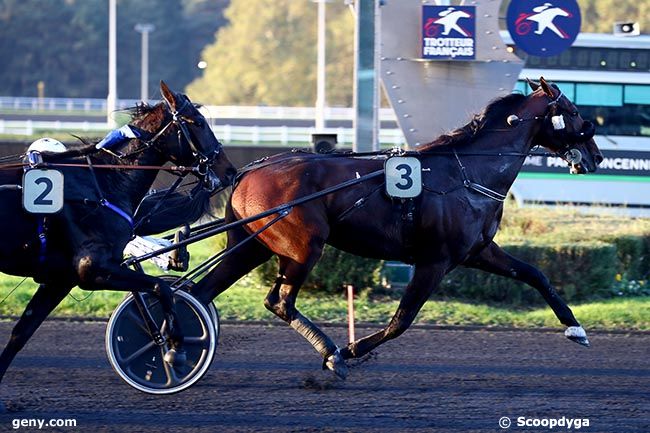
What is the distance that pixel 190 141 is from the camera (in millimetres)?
5703

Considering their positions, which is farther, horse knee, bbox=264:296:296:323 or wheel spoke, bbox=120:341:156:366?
horse knee, bbox=264:296:296:323

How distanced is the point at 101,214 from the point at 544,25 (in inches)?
227

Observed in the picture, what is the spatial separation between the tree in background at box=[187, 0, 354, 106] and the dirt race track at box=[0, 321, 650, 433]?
99.8ft

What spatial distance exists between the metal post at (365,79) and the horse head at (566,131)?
121 inches

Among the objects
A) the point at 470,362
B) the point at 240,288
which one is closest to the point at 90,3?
the point at 240,288

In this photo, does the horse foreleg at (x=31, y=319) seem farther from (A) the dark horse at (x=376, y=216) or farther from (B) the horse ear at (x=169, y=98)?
(B) the horse ear at (x=169, y=98)

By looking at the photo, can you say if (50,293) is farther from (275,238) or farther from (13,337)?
(275,238)

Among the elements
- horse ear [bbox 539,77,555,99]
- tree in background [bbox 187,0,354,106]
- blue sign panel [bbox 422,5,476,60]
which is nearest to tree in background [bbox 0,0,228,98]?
tree in background [bbox 187,0,354,106]

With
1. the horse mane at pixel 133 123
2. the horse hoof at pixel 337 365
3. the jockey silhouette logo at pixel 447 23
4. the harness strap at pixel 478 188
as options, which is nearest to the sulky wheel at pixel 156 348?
the horse hoof at pixel 337 365

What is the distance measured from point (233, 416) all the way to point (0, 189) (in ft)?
5.41

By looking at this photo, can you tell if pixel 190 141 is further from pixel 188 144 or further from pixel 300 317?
pixel 300 317

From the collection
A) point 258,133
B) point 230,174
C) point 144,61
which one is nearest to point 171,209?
point 230,174

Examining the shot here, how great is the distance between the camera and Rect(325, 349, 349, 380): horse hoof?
20.2 ft

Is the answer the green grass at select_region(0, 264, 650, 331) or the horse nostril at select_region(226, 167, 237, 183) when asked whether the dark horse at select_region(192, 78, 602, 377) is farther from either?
the green grass at select_region(0, 264, 650, 331)
